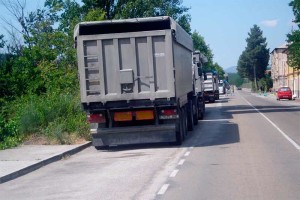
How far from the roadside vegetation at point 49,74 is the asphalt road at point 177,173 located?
3176 millimetres

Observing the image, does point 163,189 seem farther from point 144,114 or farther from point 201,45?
point 201,45

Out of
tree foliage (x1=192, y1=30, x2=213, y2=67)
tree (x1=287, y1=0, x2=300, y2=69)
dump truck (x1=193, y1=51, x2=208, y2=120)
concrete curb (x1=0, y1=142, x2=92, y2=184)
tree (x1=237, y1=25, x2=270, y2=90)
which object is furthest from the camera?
tree (x1=237, y1=25, x2=270, y2=90)

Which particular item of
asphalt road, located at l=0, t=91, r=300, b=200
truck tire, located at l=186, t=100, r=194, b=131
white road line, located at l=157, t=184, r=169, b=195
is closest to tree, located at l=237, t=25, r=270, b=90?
truck tire, located at l=186, t=100, r=194, b=131

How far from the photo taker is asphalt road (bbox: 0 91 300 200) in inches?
395

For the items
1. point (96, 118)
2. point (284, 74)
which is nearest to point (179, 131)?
point (96, 118)

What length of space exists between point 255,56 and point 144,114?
124m

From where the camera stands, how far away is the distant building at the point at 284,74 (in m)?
81.9

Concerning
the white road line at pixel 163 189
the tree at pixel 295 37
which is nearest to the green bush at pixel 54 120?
the white road line at pixel 163 189

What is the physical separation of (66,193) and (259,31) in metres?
136

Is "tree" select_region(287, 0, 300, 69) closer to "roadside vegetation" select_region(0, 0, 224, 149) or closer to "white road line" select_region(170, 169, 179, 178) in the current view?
"roadside vegetation" select_region(0, 0, 224, 149)

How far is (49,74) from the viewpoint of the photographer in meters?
30.7

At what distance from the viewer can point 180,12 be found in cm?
4791

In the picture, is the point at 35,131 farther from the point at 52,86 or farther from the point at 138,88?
the point at 52,86

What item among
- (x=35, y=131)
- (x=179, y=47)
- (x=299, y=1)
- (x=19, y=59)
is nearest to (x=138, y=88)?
(x=179, y=47)
